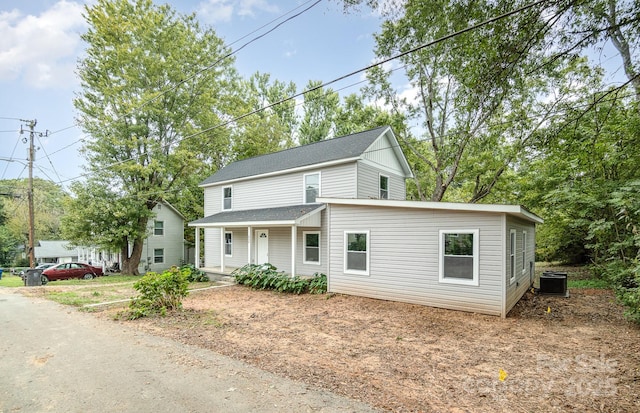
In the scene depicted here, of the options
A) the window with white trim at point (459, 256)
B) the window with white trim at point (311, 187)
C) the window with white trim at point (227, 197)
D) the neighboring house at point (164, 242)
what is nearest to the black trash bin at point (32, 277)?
the neighboring house at point (164, 242)

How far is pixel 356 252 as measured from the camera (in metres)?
10.4

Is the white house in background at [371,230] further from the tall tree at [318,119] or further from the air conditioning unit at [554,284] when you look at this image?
the tall tree at [318,119]

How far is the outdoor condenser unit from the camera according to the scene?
10445 millimetres

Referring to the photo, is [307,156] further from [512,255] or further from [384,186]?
[512,255]

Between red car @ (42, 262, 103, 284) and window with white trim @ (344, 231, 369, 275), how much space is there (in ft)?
60.5

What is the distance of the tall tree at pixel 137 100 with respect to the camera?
60.9 ft

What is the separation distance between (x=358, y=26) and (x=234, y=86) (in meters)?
21.2

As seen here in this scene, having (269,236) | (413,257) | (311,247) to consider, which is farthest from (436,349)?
(269,236)

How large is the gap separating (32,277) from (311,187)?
14.7 m

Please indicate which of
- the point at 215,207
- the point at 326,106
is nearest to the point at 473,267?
the point at 215,207

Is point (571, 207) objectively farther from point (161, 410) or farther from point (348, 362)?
point (161, 410)

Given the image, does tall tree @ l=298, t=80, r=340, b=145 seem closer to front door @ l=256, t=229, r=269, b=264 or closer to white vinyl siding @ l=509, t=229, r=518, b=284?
front door @ l=256, t=229, r=269, b=264

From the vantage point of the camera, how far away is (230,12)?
987cm

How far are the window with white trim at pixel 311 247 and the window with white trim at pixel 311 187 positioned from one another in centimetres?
151
